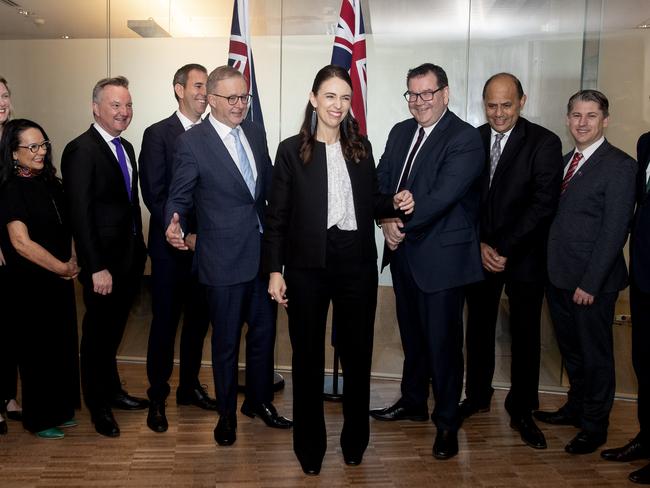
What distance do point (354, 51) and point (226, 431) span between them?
242 cm

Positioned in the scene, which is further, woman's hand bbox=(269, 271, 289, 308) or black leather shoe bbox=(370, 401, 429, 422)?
black leather shoe bbox=(370, 401, 429, 422)

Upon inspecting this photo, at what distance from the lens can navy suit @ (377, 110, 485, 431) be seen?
10.5 feet

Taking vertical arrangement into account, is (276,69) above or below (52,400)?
above

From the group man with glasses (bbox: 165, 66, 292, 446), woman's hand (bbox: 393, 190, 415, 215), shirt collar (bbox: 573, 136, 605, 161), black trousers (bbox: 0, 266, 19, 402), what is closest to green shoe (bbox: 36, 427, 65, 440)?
black trousers (bbox: 0, 266, 19, 402)

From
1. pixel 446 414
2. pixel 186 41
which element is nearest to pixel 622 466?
pixel 446 414

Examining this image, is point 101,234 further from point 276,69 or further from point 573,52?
point 573,52

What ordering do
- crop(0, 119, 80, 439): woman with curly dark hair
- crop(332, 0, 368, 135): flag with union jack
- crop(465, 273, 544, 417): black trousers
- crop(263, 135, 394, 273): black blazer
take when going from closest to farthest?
crop(263, 135, 394, 273): black blazer, crop(0, 119, 80, 439): woman with curly dark hair, crop(465, 273, 544, 417): black trousers, crop(332, 0, 368, 135): flag with union jack

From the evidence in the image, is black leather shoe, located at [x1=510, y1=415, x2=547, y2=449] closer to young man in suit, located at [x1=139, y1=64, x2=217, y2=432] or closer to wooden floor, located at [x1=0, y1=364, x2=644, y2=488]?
wooden floor, located at [x1=0, y1=364, x2=644, y2=488]

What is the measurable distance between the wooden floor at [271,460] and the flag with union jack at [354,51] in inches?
75.1

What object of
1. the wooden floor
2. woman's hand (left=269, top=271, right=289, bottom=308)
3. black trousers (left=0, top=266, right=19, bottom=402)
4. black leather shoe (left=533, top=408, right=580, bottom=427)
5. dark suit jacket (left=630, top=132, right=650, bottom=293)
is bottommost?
the wooden floor

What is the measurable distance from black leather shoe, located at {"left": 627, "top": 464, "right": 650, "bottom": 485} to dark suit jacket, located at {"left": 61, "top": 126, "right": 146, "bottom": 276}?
2684 mm

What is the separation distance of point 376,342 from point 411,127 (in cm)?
221

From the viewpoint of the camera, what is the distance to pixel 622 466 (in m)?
3.29

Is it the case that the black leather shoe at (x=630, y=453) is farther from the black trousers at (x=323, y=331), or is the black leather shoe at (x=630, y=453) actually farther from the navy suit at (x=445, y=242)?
the black trousers at (x=323, y=331)
